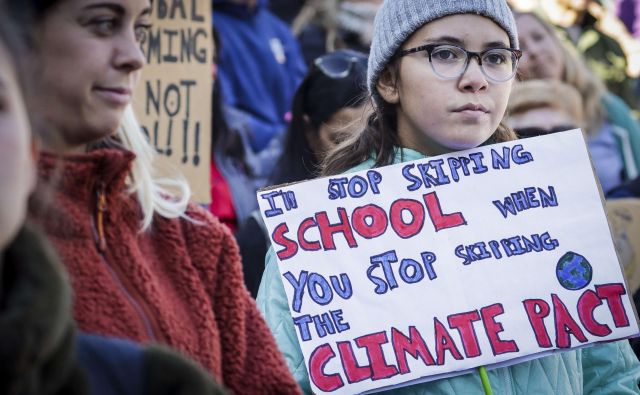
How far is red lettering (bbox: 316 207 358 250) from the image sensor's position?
10.1 ft

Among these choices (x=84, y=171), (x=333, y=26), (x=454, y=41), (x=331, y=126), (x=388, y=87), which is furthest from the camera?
(x=333, y=26)

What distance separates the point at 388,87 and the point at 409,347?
78 centimetres

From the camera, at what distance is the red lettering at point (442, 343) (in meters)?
2.98

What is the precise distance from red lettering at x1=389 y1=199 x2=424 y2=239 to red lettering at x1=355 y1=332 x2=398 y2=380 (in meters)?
0.28

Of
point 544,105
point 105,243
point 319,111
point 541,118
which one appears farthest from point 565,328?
point 544,105

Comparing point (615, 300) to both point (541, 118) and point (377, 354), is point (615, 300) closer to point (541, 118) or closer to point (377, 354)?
point (377, 354)

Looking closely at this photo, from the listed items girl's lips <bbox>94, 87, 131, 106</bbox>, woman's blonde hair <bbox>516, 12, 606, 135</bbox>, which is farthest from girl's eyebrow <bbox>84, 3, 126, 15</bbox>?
woman's blonde hair <bbox>516, 12, 606, 135</bbox>

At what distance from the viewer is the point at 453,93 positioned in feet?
10.2

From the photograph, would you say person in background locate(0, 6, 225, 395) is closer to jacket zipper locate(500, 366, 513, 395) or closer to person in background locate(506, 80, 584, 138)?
jacket zipper locate(500, 366, 513, 395)

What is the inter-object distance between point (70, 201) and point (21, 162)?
63cm

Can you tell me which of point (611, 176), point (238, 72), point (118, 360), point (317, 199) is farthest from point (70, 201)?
point (611, 176)

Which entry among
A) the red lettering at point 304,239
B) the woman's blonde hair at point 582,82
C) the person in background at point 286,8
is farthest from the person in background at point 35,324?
the person in background at point 286,8

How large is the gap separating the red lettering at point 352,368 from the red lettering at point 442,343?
18 cm

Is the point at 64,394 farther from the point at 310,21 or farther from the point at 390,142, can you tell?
the point at 310,21
